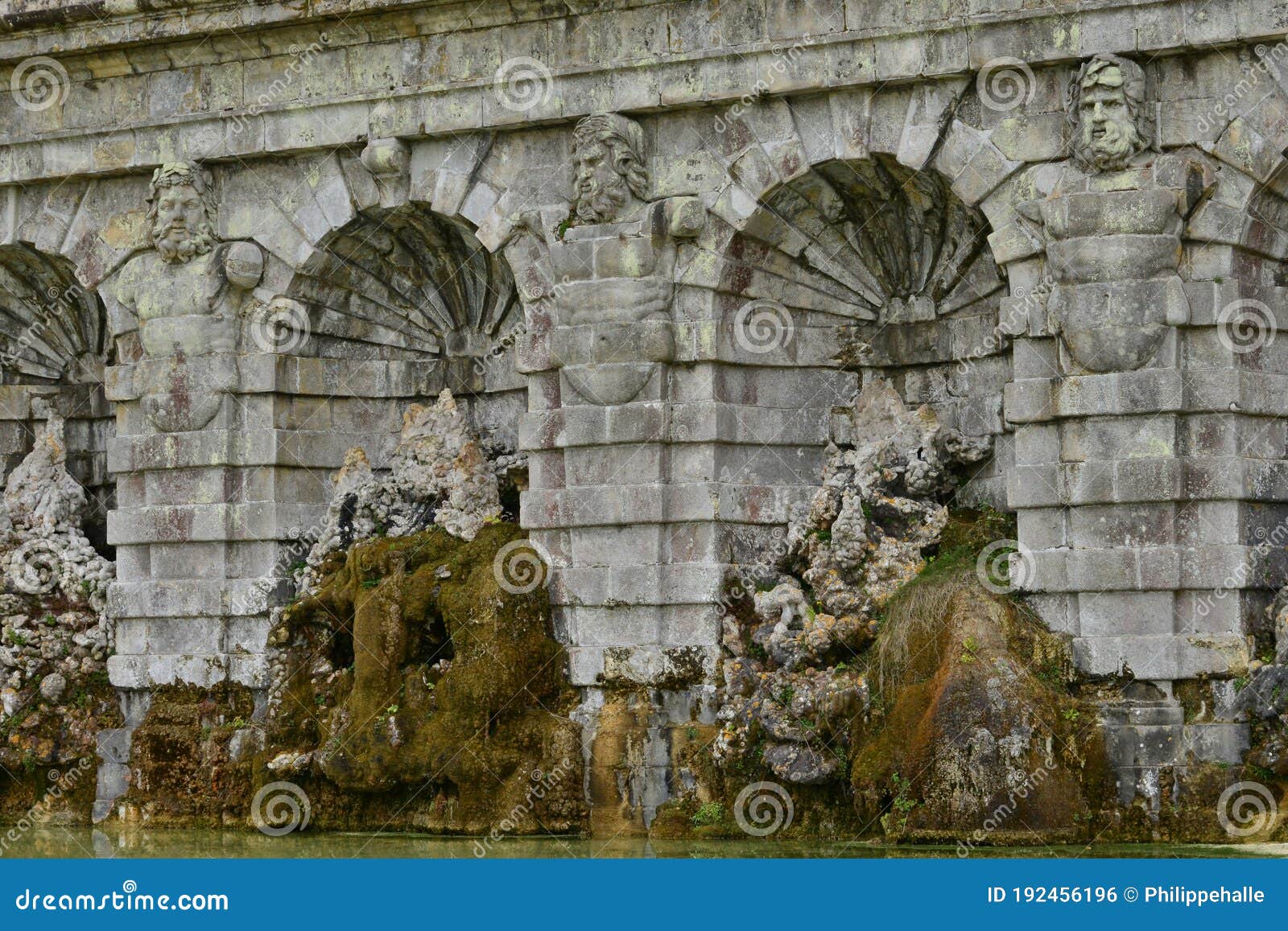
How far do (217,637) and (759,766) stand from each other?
5284mm

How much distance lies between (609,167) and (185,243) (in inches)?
158

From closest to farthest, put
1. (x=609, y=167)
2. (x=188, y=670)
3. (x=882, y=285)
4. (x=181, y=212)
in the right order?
(x=609, y=167) → (x=882, y=285) → (x=181, y=212) → (x=188, y=670)

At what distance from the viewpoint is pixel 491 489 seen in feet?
75.1

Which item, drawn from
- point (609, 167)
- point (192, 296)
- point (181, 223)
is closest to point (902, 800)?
point (609, 167)

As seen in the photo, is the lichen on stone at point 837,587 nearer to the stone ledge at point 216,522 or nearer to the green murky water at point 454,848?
the green murky water at point 454,848

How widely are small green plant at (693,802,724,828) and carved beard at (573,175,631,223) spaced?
15.1 feet

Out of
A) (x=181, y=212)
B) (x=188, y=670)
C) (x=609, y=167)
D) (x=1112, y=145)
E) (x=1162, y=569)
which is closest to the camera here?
(x=1162, y=569)

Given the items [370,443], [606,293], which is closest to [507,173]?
[606,293]

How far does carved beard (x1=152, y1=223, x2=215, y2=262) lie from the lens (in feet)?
76.0

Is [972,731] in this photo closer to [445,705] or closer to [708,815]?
[708,815]

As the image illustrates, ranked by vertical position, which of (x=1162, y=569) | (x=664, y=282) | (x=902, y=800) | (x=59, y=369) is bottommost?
(x=902, y=800)

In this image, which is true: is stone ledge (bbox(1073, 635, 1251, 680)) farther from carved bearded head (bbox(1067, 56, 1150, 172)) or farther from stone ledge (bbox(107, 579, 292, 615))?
stone ledge (bbox(107, 579, 292, 615))

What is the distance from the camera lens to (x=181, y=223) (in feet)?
75.9

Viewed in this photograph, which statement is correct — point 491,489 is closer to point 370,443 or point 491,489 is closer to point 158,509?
point 370,443
